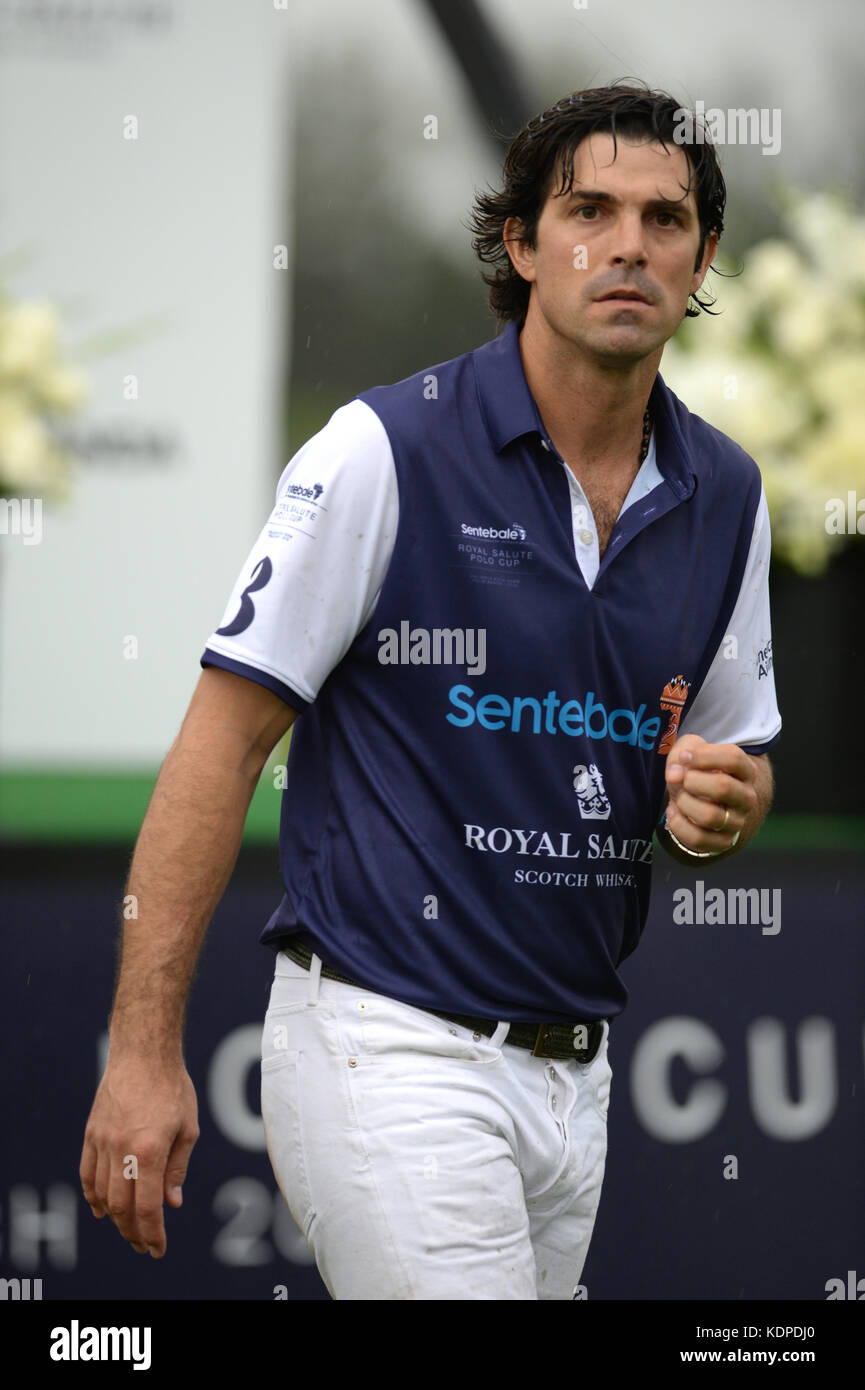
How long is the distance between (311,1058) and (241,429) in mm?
2158

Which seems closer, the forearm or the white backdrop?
the forearm

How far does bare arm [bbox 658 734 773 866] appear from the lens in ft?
7.77

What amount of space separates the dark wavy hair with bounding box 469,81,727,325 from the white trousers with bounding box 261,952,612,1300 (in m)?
1.24

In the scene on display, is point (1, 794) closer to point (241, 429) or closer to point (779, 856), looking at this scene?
point (241, 429)

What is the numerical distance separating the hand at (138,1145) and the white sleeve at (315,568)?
56 cm

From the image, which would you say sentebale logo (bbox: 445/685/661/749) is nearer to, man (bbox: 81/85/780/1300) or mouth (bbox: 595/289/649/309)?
man (bbox: 81/85/780/1300)

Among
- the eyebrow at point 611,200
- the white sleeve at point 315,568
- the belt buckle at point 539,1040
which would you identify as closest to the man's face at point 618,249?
the eyebrow at point 611,200

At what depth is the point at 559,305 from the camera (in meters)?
2.59

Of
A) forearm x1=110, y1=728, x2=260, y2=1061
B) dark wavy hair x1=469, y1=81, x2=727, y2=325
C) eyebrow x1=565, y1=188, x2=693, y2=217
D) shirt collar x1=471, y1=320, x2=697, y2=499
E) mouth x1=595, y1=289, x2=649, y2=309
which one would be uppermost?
dark wavy hair x1=469, y1=81, x2=727, y2=325

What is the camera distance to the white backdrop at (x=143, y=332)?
13.6 ft

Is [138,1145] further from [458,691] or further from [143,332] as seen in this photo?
[143,332]

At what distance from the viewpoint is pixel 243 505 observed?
4160 mm

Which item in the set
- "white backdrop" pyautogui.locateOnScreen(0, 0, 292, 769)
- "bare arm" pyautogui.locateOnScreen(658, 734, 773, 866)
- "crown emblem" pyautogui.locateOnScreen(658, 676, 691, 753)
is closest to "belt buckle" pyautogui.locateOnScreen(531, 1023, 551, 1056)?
"bare arm" pyautogui.locateOnScreen(658, 734, 773, 866)
